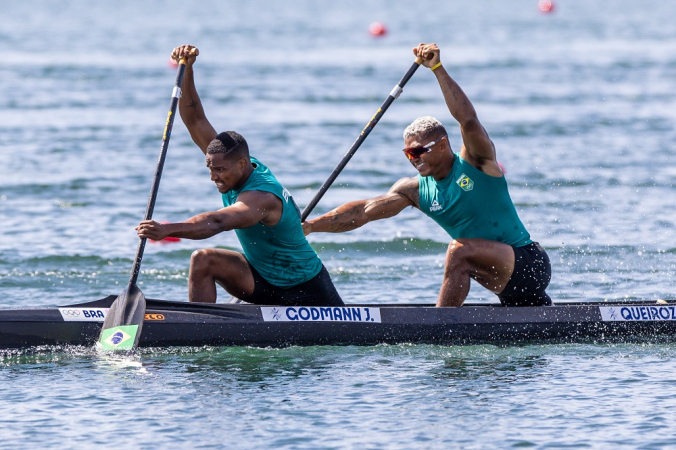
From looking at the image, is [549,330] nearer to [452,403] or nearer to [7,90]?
[452,403]

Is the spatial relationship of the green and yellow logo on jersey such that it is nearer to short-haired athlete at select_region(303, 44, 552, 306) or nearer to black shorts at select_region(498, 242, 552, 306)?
short-haired athlete at select_region(303, 44, 552, 306)

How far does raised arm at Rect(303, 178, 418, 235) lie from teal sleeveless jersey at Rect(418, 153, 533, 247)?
20 cm

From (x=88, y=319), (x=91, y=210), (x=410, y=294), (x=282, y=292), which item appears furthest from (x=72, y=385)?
(x=91, y=210)

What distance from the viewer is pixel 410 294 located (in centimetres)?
1087

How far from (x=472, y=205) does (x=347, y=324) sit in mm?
1292

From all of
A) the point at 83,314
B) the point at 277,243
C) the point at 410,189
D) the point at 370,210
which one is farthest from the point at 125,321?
the point at 410,189

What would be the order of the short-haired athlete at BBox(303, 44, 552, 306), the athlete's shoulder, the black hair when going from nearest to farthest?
the black hair
the short-haired athlete at BBox(303, 44, 552, 306)
the athlete's shoulder

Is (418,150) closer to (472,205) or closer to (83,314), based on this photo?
(472,205)

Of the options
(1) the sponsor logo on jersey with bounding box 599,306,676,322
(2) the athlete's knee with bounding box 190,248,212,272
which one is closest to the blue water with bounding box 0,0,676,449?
(1) the sponsor logo on jersey with bounding box 599,306,676,322

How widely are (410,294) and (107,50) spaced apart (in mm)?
30593

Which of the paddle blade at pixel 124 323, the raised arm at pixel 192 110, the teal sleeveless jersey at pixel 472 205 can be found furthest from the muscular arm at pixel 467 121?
the paddle blade at pixel 124 323

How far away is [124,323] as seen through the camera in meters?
7.93

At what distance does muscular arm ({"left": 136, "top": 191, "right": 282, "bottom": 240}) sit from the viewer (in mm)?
7402

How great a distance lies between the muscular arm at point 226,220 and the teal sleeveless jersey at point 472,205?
1259 millimetres
